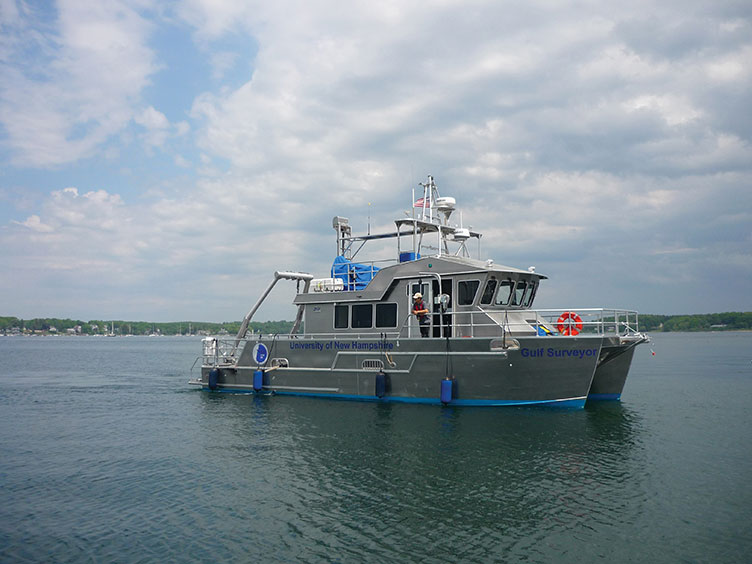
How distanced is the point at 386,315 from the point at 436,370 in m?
2.75

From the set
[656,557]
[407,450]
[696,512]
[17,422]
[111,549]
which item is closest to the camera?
[656,557]

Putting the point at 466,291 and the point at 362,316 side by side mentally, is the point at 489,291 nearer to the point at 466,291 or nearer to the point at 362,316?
the point at 466,291

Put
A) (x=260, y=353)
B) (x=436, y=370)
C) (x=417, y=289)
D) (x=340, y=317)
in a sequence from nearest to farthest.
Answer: (x=436, y=370), (x=417, y=289), (x=340, y=317), (x=260, y=353)

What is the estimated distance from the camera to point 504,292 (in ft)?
62.2

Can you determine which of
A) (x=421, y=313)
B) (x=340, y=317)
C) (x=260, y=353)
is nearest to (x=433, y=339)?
(x=421, y=313)

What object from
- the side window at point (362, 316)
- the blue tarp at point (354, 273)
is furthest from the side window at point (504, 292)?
the blue tarp at point (354, 273)

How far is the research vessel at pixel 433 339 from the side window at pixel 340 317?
0.04 m

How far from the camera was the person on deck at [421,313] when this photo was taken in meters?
18.3

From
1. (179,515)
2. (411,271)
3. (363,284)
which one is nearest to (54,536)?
(179,515)

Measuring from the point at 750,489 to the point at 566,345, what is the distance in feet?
22.6

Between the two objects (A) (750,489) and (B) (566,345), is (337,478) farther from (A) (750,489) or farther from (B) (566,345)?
(B) (566,345)

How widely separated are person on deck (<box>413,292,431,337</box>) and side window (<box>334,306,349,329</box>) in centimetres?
298

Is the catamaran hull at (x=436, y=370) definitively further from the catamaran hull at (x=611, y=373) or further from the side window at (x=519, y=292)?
the side window at (x=519, y=292)

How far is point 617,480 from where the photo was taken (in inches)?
432
